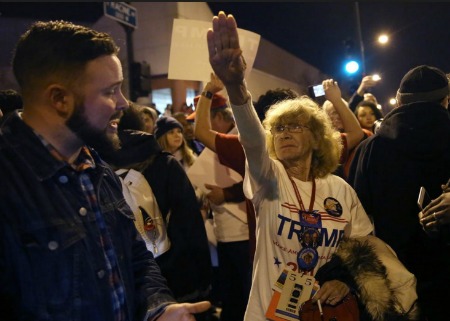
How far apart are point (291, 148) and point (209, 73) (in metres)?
1.35

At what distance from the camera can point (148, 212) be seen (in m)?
3.13

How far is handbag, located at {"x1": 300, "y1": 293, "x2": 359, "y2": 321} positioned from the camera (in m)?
2.34

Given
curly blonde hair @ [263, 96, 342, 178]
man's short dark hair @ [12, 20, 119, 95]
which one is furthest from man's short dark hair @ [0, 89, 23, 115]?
man's short dark hair @ [12, 20, 119, 95]

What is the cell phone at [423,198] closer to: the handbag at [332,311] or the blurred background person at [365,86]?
the handbag at [332,311]

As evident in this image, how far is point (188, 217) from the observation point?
10.8 feet

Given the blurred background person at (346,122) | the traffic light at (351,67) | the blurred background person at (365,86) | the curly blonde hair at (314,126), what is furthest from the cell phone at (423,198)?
the traffic light at (351,67)

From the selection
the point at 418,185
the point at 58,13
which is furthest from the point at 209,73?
the point at 58,13

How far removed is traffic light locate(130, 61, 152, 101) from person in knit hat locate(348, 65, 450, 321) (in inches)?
281

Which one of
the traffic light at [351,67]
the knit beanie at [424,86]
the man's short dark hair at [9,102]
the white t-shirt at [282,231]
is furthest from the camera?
the traffic light at [351,67]

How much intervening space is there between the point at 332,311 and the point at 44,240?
1.54 metres

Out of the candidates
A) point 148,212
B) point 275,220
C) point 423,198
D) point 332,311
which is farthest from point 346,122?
point 332,311

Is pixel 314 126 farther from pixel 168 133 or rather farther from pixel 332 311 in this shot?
pixel 168 133

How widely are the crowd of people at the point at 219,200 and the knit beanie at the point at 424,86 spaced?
0.03 ft

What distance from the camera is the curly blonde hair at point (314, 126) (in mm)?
2883
